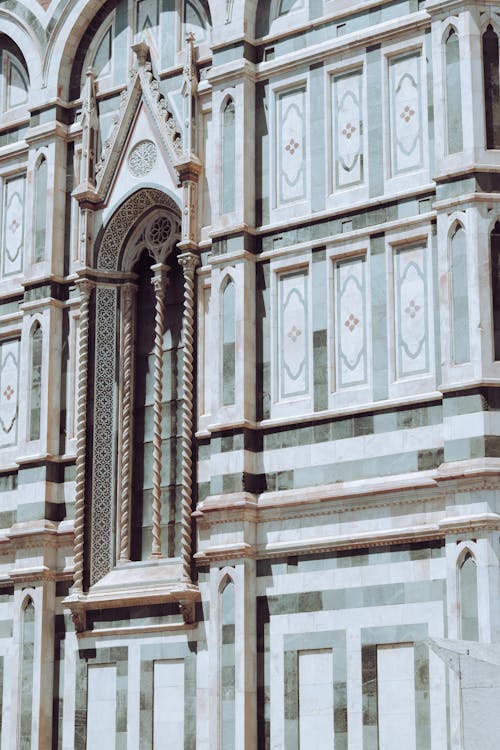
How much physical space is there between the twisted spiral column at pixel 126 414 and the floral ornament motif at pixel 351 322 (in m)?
4.11

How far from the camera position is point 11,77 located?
27.4m

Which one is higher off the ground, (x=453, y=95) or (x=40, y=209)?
(x=453, y=95)

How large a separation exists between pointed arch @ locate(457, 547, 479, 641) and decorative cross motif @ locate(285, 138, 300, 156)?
6.40 meters

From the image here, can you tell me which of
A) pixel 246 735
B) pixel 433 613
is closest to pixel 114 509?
pixel 246 735

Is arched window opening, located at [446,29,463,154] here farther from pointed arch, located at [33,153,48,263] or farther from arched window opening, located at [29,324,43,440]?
arched window opening, located at [29,324,43,440]

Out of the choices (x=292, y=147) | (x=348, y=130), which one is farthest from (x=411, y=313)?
(x=292, y=147)

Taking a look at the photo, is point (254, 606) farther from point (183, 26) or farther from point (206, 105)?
point (183, 26)

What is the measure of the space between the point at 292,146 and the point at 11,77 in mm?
6441

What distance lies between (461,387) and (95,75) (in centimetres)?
889

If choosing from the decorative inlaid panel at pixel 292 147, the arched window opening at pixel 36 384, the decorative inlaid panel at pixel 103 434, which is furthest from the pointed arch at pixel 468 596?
the arched window opening at pixel 36 384

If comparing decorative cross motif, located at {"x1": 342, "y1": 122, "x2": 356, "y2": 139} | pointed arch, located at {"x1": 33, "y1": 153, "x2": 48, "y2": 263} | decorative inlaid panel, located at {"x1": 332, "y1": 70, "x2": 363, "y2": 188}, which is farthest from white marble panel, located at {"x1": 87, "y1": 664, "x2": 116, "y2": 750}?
decorative cross motif, located at {"x1": 342, "y1": 122, "x2": 356, "y2": 139}

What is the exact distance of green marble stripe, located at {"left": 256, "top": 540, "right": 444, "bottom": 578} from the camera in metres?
20.4

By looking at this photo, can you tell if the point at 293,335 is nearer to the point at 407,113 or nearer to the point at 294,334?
the point at 294,334

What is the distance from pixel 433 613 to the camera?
20125 mm
